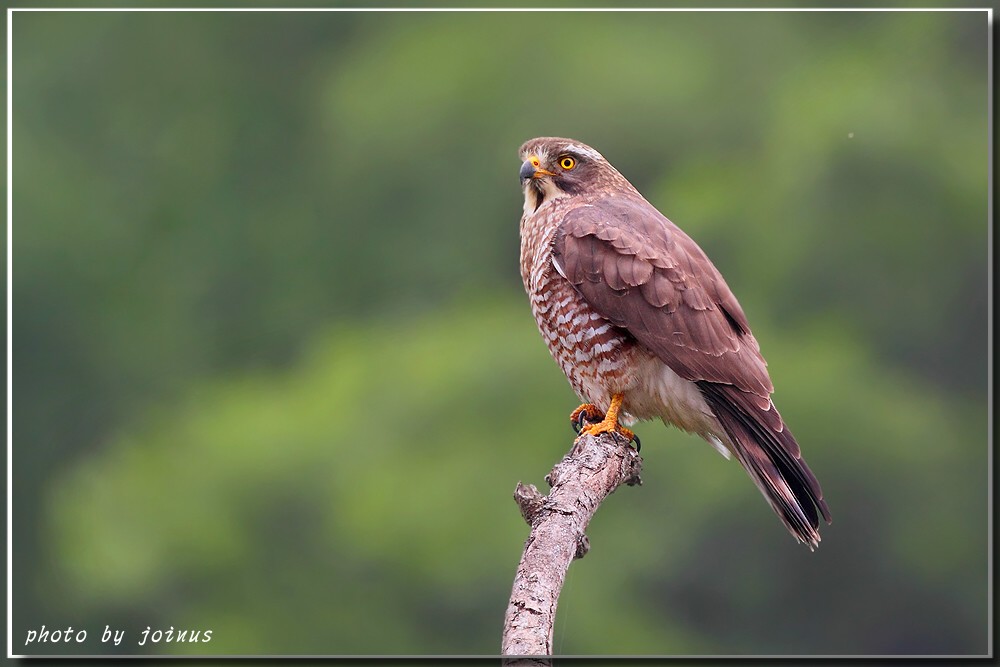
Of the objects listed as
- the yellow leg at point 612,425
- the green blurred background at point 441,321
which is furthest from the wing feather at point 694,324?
the green blurred background at point 441,321

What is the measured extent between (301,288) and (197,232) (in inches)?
67.4

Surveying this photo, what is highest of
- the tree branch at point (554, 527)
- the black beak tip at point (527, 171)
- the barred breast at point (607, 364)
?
the black beak tip at point (527, 171)

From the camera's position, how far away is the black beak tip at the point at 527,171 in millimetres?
4711

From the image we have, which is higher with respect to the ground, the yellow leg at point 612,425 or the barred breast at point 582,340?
the barred breast at point 582,340

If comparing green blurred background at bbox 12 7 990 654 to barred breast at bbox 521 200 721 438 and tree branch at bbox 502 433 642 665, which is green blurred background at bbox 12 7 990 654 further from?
tree branch at bbox 502 433 642 665

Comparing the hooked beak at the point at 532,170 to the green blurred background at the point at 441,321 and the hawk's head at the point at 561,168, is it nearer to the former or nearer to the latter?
the hawk's head at the point at 561,168

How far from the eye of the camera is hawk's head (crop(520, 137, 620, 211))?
15.5 ft

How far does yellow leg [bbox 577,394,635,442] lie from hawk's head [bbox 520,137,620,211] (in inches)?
30.8

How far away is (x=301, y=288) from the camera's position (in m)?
16.4

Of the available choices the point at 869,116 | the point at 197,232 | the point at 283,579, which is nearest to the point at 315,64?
the point at 197,232

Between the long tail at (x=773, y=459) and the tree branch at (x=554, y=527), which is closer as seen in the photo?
the tree branch at (x=554, y=527)

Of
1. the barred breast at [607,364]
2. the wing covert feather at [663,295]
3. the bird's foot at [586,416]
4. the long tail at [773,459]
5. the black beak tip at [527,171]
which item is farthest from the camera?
the black beak tip at [527,171]

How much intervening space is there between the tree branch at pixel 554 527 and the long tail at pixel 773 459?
300mm

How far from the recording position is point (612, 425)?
4.24 m
